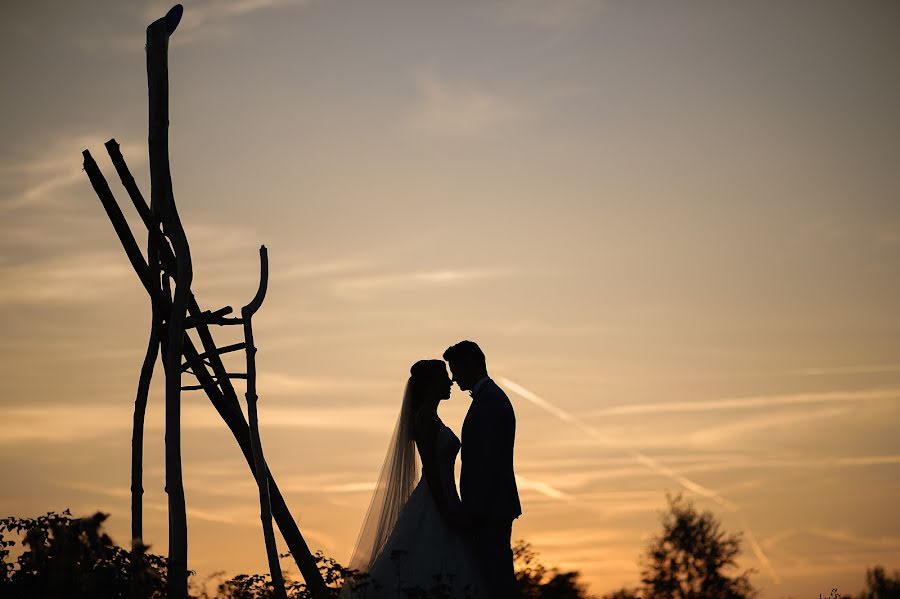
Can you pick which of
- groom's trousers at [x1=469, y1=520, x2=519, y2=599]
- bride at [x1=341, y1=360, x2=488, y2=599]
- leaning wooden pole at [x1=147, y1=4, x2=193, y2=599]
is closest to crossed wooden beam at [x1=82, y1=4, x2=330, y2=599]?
leaning wooden pole at [x1=147, y1=4, x2=193, y2=599]

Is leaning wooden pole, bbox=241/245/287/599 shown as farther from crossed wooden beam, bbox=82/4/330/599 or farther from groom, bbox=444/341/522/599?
groom, bbox=444/341/522/599

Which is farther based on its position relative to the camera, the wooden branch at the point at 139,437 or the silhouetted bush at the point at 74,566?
the wooden branch at the point at 139,437

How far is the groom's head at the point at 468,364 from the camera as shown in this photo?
35.0 ft

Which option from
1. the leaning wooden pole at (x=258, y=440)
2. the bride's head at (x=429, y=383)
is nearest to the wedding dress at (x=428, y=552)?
the bride's head at (x=429, y=383)

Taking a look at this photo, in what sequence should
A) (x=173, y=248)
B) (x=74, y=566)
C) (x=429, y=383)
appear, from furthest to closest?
(x=173, y=248)
(x=429, y=383)
(x=74, y=566)

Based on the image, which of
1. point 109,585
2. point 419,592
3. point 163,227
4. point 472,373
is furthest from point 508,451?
point 163,227

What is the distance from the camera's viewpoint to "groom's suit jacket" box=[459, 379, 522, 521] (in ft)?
34.1

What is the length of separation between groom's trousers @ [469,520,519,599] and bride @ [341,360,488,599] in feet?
0.56

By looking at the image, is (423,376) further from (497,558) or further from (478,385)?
(497,558)

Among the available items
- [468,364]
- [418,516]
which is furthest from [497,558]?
[468,364]

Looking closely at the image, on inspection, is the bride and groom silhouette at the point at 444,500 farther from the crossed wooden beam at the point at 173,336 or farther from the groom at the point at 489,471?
the crossed wooden beam at the point at 173,336

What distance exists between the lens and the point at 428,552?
10766 mm

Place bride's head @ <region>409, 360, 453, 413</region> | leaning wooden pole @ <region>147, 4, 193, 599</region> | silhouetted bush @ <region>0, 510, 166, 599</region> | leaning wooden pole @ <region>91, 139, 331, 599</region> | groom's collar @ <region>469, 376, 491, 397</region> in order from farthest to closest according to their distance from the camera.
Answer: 1. leaning wooden pole @ <region>91, 139, 331, 599</region>
2. leaning wooden pole @ <region>147, 4, 193, 599</region>
3. bride's head @ <region>409, 360, 453, 413</region>
4. groom's collar @ <region>469, 376, 491, 397</region>
5. silhouetted bush @ <region>0, 510, 166, 599</region>

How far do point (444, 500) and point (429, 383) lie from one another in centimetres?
116
